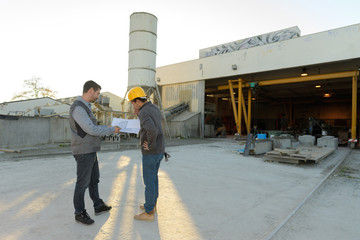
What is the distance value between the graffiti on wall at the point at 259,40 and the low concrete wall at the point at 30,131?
18.6 metres

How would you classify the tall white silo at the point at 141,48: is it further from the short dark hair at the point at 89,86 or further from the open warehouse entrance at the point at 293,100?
the short dark hair at the point at 89,86

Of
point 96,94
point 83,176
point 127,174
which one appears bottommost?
point 127,174

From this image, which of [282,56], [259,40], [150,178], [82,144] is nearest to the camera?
[82,144]

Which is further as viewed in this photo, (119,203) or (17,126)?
(17,126)

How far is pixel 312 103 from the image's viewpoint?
2978 centimetres

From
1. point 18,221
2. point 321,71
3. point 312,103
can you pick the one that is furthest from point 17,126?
point 312,103

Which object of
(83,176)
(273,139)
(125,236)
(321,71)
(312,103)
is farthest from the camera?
(312,103)

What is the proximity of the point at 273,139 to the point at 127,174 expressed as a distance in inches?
302

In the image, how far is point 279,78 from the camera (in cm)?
1883

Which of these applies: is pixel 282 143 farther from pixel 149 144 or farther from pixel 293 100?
pixel 293 100

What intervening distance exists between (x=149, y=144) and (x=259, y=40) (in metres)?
22.2

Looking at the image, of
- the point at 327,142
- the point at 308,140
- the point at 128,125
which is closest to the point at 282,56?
the point at 308,140

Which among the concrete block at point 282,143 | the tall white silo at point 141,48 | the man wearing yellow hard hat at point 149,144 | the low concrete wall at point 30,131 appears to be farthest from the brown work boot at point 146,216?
the tall white silo at point 141,48

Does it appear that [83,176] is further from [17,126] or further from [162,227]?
[17,126]
